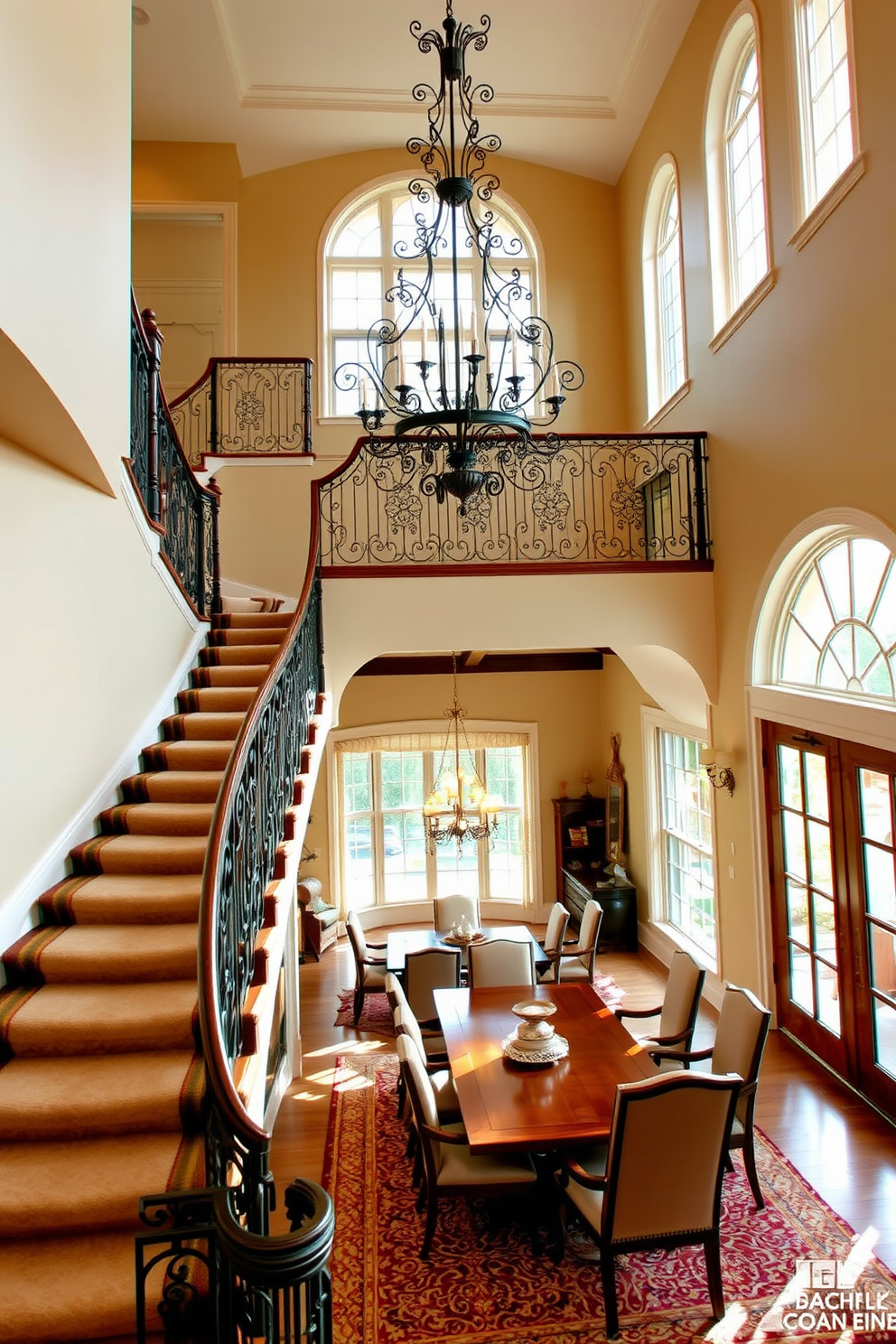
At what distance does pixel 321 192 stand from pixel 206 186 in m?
1.26

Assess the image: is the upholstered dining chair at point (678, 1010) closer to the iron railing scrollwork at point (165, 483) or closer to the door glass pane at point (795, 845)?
the door glass pane at point (795, 845)

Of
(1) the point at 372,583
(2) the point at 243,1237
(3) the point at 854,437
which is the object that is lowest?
(2) the point at 243,1237

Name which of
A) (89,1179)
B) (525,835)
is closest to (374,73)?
(525,835)

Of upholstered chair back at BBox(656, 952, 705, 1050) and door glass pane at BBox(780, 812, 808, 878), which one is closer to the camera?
upholstered chair back at BBox(656, 952, 705, 1050)

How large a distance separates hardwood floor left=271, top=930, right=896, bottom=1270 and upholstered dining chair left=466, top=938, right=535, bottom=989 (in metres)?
1.26

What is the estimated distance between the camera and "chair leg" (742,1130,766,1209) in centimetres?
408

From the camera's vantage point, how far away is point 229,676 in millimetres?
5480

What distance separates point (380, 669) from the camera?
9.69 m

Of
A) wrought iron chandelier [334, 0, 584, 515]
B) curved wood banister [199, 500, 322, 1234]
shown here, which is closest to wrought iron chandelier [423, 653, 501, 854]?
wrought iron chandelier [334, 0, 584, 515]

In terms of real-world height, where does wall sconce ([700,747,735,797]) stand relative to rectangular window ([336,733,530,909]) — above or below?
above

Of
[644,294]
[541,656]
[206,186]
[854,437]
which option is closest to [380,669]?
[541,656]

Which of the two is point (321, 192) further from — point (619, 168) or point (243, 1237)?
point (243, 1237)

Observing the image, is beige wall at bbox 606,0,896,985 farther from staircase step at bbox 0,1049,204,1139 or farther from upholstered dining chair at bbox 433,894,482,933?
staircase step at bbox 0,1049,204,1139

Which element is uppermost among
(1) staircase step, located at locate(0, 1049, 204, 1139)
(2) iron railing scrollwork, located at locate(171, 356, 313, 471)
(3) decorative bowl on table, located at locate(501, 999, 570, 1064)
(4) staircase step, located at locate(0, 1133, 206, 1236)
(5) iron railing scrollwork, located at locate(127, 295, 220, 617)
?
(2) iron railing scrollwork, located at locate(171, 356, 313, 471)
